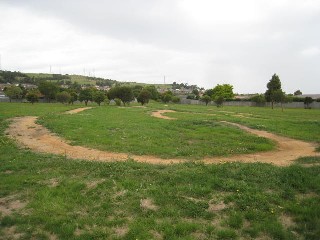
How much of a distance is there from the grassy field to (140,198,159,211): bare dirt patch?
0.09 feet

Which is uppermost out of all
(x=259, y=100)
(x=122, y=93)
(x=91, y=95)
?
(x=122, y=93)

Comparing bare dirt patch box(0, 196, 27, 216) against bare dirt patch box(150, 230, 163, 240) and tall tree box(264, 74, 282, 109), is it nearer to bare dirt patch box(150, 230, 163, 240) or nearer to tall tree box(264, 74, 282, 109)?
bare dirt patch box(150, 230, 163, 240)

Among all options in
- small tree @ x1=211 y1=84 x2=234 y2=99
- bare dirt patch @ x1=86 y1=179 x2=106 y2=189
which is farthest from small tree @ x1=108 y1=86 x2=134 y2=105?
bare dirt patch @ x1=86 y1=179 x2=106 y2=189

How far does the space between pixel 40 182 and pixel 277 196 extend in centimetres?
728

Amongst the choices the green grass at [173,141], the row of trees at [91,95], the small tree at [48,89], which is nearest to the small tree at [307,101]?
the row of trees at [91,95]

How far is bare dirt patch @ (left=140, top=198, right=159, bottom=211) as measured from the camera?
8300 millimetres

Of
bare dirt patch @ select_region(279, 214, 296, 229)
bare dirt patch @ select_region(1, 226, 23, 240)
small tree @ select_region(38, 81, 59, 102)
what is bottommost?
bare dirt patch @ select_region(1, 226, 23, 240)

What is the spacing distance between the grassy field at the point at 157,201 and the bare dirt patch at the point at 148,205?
0.09 feet

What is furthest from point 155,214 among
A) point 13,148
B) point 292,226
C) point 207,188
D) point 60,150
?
point 13,148

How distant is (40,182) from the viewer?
33.9 ft

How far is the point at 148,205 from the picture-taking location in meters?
8.48

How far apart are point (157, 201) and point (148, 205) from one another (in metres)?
0.29

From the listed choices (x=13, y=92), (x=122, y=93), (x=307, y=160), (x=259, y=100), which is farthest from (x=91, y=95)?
(x=307, y=160)

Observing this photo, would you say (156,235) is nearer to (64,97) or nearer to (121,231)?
(121,231)
